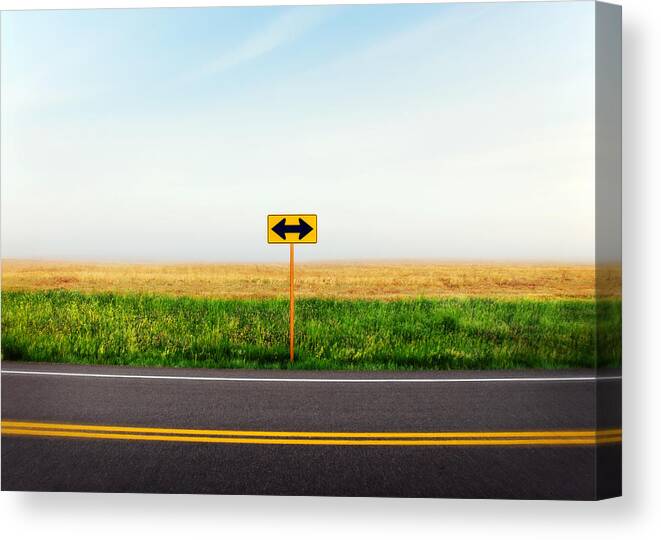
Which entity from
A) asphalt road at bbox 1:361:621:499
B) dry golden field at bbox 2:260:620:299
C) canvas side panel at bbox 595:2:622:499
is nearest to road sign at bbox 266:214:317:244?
dry golden field at bbox 2:260:620:299

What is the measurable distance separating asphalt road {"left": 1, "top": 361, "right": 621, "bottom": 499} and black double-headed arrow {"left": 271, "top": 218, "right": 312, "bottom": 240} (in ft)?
5.18

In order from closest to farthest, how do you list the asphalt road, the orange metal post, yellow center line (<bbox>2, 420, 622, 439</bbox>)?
the asphalt road, yellow center line (<bbox>2, 420, 622, 439</bbox>), the orange metal post

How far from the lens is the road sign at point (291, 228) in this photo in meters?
6.35

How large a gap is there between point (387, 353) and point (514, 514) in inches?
140

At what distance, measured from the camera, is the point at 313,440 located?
529 cm

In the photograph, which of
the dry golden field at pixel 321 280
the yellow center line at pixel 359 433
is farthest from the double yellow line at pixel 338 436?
the dry golden field at pixel 321 280

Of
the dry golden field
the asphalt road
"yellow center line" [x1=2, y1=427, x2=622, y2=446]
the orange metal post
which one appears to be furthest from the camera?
the orange metal post

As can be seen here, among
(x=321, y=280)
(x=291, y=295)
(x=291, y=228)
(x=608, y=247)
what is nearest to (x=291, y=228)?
(x=291, y=228)

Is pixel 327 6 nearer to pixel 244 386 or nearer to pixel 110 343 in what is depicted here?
pixel 244 386

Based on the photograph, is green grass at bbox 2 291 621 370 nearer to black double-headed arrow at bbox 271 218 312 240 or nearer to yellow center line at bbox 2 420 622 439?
yellow center line at bbox 2 420 622 439

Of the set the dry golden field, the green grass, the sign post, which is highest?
the sign post

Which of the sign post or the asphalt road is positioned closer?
the asphalt road

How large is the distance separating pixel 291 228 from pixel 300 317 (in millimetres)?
3023

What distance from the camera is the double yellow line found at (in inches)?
204
